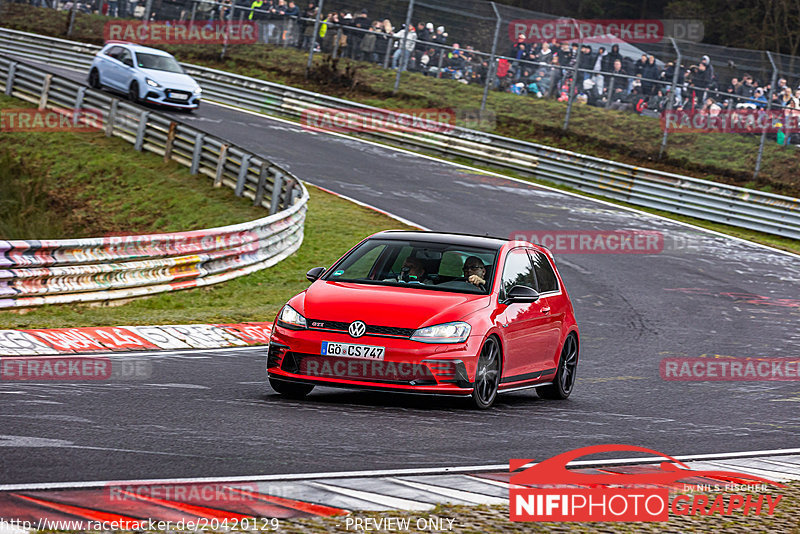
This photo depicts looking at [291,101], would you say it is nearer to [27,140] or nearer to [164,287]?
[27,140]

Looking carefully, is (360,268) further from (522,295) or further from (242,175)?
(242,175)

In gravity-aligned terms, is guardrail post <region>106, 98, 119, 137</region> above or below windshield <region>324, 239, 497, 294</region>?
below

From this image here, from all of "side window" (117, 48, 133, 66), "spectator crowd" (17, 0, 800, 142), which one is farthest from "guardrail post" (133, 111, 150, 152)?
"spectator crowd" (17, 0, 800, 142)

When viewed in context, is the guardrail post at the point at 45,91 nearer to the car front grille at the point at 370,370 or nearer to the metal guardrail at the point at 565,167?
the metal guardrail at the point at 565,167

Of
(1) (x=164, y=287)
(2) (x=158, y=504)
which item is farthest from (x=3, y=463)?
(1) (x=164, y=287)

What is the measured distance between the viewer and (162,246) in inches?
612

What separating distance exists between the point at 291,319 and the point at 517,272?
2340mm

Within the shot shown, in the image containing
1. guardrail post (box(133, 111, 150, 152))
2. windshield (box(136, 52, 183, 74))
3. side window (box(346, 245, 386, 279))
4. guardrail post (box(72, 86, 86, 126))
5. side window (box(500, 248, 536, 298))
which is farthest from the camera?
windshield (box(136, 52, 183, 74))

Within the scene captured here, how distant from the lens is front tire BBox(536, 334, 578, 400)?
35.0 ft

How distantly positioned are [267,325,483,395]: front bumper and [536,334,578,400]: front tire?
7.02 ft

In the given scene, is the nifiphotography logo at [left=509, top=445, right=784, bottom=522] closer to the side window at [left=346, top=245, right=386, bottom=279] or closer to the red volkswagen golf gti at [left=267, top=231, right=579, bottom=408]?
the red volkswagen golf gti at [left=267, top=231, right=579, bottom=408]

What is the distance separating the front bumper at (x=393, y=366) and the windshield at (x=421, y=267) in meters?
0.94

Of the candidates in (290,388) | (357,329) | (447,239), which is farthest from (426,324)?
(447,239)

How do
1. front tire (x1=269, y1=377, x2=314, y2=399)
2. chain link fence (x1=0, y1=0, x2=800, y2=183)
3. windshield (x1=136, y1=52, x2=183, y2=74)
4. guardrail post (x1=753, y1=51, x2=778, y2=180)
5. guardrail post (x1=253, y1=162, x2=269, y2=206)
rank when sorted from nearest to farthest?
front tire (x1=269, y1=377, x2=314, y2=399)
guardrail post (x1=253, y1=162, x2=269, y2=206)
guardrail post (x1=753, y1=51, x2=778, y2=180)
chain link fence (x1=0, y1=0, x2=800, y2=183)
windshield (x1=136, y1=52, x2=183, y2=74)
